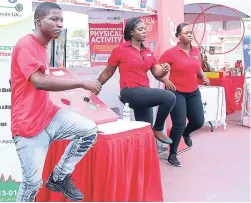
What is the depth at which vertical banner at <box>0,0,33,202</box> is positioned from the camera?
9.12 feet

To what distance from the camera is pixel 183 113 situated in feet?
13.8

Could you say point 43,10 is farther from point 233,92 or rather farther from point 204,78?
point 233,92

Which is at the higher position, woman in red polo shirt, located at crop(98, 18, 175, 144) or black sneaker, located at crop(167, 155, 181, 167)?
woman in red polo shirt, located at crop(98, 18, 175, 144)

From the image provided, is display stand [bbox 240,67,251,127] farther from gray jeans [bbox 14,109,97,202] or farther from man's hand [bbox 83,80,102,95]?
man's hand [bbox 83,80,102,95]

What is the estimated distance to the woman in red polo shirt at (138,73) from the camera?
350cm

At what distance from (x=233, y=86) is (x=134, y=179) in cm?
491

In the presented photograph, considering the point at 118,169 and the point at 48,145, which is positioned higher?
the point at 48,145

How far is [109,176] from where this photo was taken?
108 inches

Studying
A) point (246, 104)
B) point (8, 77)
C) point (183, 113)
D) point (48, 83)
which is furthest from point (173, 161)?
point (246, 104)

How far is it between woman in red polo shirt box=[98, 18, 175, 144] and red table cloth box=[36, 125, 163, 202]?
1.52 feet

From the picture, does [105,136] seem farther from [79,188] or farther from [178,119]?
[178,119]

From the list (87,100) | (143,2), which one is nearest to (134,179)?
(87,100)

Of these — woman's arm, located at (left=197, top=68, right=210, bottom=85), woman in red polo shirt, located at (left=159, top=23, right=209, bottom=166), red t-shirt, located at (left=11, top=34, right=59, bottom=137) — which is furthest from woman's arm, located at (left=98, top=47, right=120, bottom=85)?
red t-shirt, located at (left=11, top=34, right=59, bottom=137)

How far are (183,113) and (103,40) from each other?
1.51 metres
